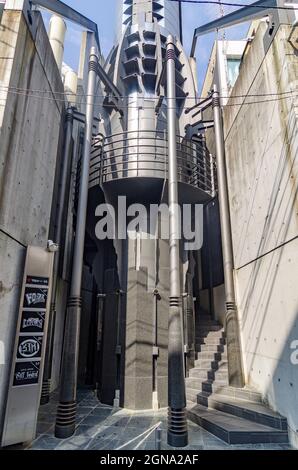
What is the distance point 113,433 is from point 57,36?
12.4m

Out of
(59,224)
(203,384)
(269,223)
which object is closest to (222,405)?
(203,384)

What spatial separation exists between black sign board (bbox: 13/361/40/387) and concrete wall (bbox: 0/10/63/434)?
0.52 feet

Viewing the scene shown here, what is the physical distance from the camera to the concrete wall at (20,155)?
455cm

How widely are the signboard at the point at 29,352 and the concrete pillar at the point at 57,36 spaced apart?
8.62 m

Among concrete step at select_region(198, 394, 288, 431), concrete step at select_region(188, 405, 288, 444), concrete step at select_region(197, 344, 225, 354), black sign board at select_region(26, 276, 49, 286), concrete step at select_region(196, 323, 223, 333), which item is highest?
black sign board at select_region(26, 276, 49, 286)

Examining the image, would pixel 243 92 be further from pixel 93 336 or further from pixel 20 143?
pixel 93 336

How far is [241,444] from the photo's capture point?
4551 mm

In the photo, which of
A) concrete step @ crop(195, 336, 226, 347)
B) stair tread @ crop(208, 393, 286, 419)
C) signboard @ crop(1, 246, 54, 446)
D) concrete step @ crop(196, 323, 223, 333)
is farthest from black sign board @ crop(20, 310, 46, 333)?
concrete step @ crop(196, 323, 223, 333)

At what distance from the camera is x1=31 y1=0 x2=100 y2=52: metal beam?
6.83m

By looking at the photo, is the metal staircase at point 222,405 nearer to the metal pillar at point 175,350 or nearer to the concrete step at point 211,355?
the concrete step at point 211,355

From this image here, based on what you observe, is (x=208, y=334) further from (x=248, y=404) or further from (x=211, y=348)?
(x=248, y=404)

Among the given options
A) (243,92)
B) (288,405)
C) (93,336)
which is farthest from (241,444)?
(243,92)

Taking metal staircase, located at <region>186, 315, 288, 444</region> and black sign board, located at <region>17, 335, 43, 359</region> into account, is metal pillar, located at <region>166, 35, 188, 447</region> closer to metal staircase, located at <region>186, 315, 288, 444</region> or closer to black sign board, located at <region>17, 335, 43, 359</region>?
metal staircase, located at <region>186, 315, 288, 444</region>

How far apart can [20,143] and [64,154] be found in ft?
11.4
